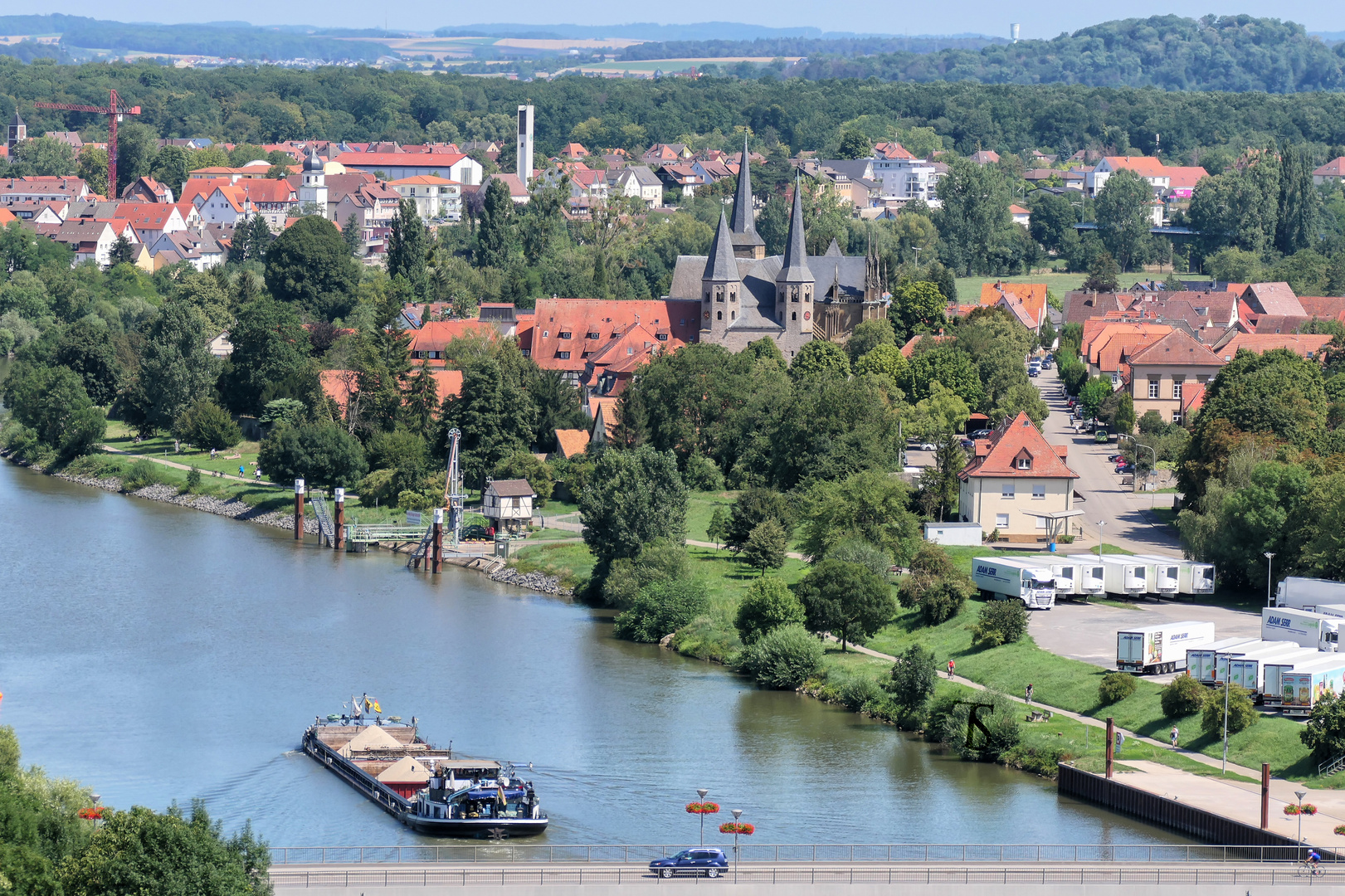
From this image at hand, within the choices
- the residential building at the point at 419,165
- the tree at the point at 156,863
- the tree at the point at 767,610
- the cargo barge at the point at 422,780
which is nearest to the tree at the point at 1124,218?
the residential building at the point at 419,165

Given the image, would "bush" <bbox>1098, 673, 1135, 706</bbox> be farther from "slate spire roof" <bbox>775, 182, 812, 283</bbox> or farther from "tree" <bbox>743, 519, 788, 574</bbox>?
"slate spire roof" <bbox>775, 182, 812, 283</bbox>

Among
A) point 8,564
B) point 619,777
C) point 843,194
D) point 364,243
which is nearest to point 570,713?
point 619,777

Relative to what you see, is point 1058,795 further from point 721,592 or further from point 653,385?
point 653,385

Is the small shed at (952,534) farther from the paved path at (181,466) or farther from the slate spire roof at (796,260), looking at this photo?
the slate spire roof at (796,260)

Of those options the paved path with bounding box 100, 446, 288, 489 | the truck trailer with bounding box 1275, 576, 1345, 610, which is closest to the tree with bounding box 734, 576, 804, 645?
the truck trailer with bounding box 1275, 576, 1345, 610

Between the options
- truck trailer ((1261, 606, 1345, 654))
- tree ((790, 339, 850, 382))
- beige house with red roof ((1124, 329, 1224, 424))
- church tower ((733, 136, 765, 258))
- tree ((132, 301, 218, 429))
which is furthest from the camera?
church tower ((733, 136, 765, 258))

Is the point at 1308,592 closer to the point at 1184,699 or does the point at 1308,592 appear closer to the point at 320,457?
the point at 1184,699
